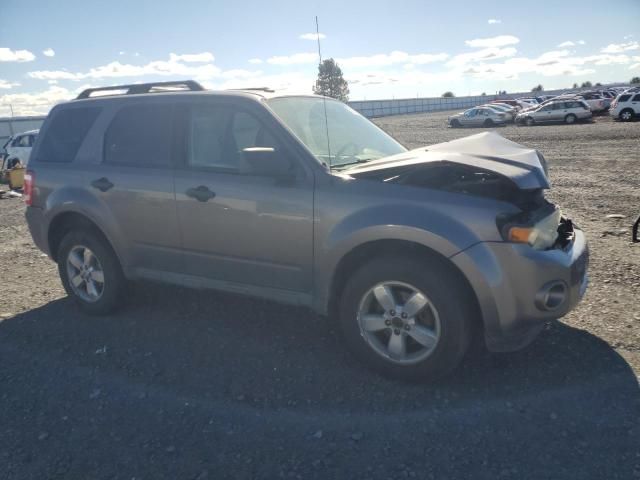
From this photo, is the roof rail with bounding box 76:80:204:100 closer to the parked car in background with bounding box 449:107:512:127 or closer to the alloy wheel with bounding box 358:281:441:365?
the alloy wheel with bounding box 358:281:441:365

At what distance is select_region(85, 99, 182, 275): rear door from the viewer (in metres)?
4.30

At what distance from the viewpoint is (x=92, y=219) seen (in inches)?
183

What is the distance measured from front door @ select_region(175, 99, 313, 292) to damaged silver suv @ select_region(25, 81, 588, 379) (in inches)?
0.4

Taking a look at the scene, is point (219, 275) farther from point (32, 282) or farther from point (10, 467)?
point (32, 282)

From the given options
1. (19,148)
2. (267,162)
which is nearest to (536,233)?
(267,162)

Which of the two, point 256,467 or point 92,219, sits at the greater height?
point 92,219

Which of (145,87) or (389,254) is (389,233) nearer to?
(389,254)

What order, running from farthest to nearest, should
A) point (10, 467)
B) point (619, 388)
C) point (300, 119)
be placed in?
point (300, 119) → point (619, 388) → point (10, 467)

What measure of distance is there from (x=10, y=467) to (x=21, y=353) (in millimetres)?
1684

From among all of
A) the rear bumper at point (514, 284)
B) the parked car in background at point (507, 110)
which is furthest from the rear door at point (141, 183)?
the parked car in background at point (507, 110)

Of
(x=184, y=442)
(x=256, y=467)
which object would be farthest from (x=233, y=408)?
(x=256, y=467)

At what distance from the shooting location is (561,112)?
31500 millimetres

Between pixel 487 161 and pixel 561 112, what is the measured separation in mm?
32043

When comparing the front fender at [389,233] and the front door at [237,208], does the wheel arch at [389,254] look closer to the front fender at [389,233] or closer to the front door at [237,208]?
the front fender at [389,233]
